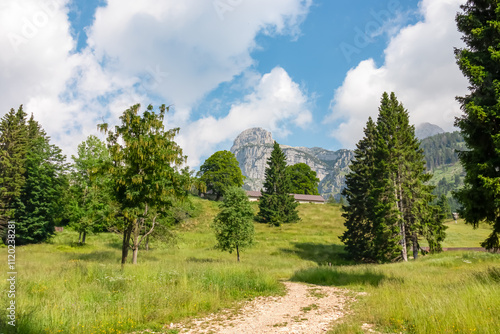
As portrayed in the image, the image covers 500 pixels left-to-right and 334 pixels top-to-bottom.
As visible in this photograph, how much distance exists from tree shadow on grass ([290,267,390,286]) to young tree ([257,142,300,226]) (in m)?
38.6

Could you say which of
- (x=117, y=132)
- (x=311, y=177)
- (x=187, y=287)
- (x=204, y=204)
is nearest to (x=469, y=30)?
(x=187, y=287)

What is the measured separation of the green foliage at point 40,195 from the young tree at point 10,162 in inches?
29.1

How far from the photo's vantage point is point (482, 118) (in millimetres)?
10164

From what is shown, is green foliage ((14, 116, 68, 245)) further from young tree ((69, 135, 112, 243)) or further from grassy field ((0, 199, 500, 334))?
grassy field ((0, 199, 500, 334))

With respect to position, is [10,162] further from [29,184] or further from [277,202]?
[277,202]

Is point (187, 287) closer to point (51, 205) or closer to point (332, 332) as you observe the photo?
point (332, 332)

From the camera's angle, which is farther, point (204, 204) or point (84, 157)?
point (204, 204)

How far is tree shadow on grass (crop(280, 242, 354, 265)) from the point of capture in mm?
32438

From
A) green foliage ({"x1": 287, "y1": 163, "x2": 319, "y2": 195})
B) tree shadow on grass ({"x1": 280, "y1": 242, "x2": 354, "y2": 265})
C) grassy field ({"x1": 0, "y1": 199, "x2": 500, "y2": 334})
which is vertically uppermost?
green foliage ({"x1": 287, "y1": 163, "x2": 319, "y2": 195})

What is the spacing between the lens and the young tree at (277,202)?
2212 inches

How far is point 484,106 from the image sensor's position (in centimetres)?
1034

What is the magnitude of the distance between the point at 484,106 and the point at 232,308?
39.5 ft

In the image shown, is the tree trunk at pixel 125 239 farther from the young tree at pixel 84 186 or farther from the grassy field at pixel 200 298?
the young tree at pixel 84 186

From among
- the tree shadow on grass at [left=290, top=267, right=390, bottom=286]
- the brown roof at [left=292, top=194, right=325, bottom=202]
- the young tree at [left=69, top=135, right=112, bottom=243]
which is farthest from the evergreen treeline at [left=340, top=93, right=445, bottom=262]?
the brown roof at [left=292, top=194, right=325, bottom=202]
